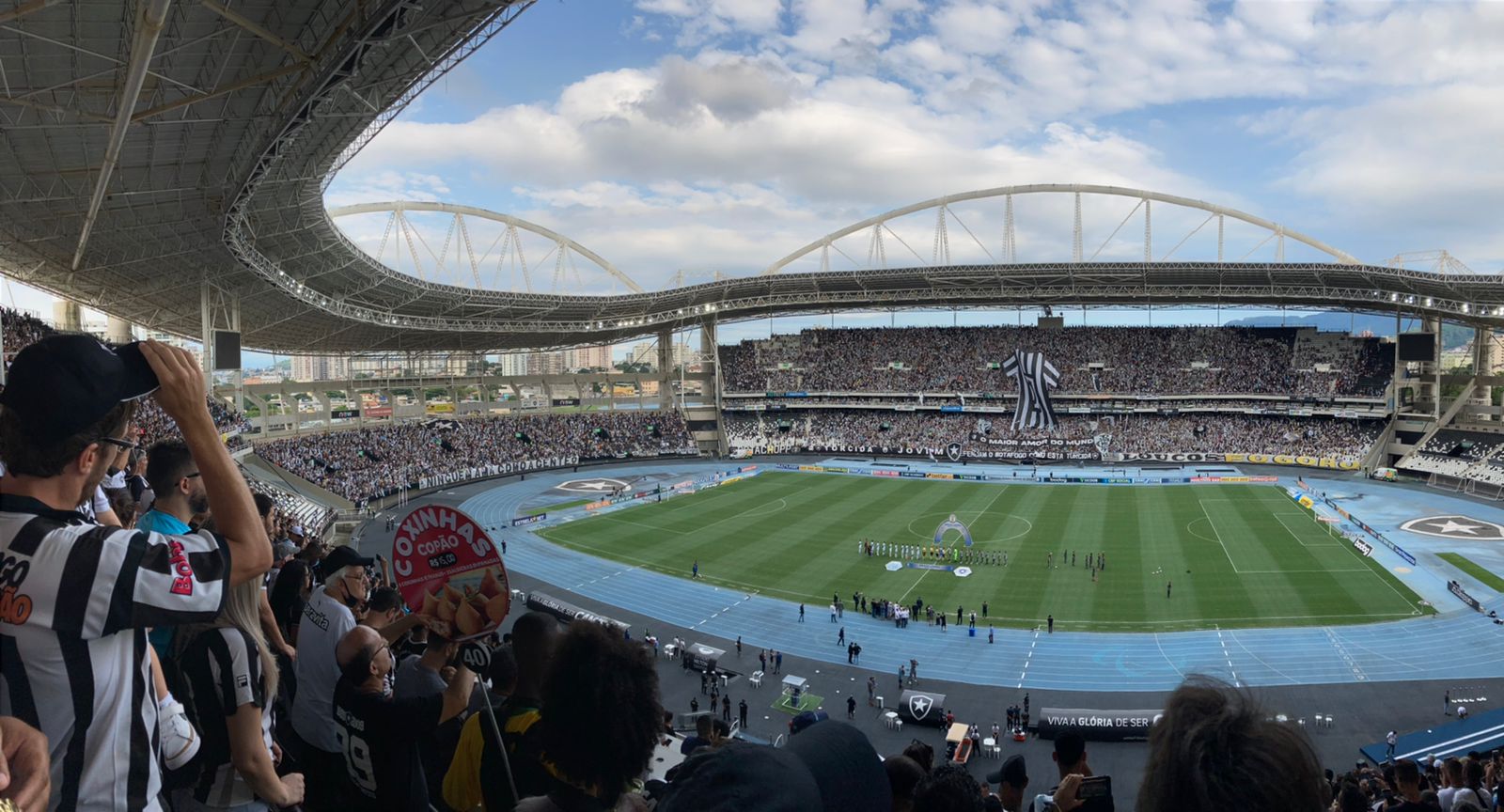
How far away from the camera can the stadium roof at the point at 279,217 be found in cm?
1638

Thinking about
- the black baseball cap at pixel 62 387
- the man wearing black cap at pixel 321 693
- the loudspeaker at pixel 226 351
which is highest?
the loudspeaker at pixel 226 351

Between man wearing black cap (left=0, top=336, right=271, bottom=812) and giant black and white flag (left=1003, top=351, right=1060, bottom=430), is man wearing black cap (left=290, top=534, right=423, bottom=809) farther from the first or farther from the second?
giant black and white flag (left=1003, top=351, right=1060, bottom=430)

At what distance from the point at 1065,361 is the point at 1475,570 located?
40482mm

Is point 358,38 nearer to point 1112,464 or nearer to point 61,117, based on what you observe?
point 61,117

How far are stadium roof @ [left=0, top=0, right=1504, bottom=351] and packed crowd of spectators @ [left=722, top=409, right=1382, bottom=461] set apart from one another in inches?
370

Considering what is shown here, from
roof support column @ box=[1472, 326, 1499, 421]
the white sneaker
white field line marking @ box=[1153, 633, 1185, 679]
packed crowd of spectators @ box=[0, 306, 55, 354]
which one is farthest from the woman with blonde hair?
roof support column @ box=[1472, 326, 1499, 421]

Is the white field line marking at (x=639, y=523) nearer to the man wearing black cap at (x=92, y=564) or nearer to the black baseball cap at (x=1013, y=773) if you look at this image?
the black baseball cap at (x=1013, y=773)

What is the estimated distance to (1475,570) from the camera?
29.7 metres

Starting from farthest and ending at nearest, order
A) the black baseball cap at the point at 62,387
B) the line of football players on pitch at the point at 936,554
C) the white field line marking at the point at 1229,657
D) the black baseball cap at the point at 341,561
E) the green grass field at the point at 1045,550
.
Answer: the line of football players on pitch at the point at 936,554
the green grass field at the point at 1045,550
the white field line marking at the point at 1229,657
the black baseball cap at the point at 341,561
the black baseball cap at the point at 62,387

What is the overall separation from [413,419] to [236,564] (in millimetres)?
64546

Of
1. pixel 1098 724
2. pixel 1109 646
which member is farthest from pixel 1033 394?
pixel 1098 724

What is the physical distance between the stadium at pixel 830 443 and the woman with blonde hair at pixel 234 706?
781 millimetres

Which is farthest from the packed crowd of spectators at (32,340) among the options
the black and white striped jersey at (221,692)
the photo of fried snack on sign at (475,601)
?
the photo of fried snack on sign at (475,601)

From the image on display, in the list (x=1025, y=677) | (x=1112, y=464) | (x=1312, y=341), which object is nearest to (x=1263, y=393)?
(x=1312, y=341)
